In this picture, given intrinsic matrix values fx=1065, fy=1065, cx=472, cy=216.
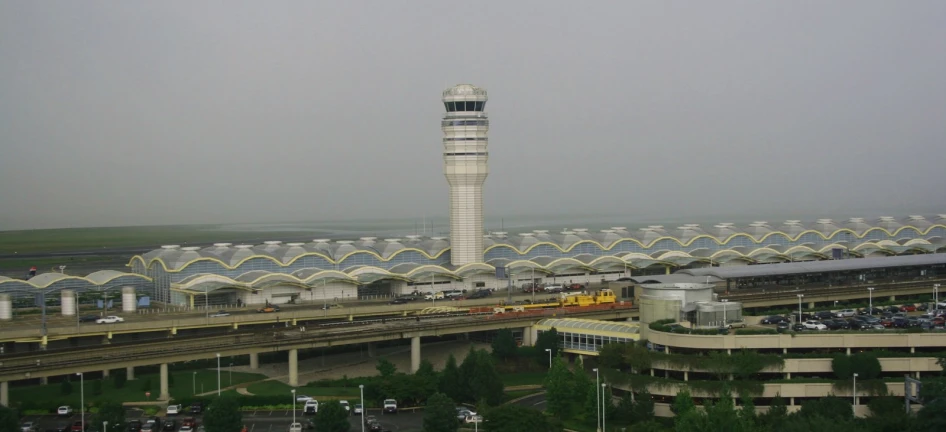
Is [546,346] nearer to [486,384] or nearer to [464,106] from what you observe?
[486,384]

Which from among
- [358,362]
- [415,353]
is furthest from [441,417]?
[358,362]

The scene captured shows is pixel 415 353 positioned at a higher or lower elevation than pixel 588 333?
lower

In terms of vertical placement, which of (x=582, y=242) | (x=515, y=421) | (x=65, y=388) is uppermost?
(x=582, y=242)

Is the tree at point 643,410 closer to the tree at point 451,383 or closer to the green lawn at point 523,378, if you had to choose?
the tree at point 451,383

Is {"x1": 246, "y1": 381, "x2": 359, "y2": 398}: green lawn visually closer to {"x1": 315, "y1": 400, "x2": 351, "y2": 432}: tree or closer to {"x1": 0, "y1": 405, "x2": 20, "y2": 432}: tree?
{"x1": 315, "y1": 400, "x2": 351, "y2": 432}: tree

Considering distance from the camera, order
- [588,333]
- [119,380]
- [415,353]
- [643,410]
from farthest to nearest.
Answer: [415,353]
[588,333]
[119,380]
[643,410]

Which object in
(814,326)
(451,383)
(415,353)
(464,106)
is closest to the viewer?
(451,383)
